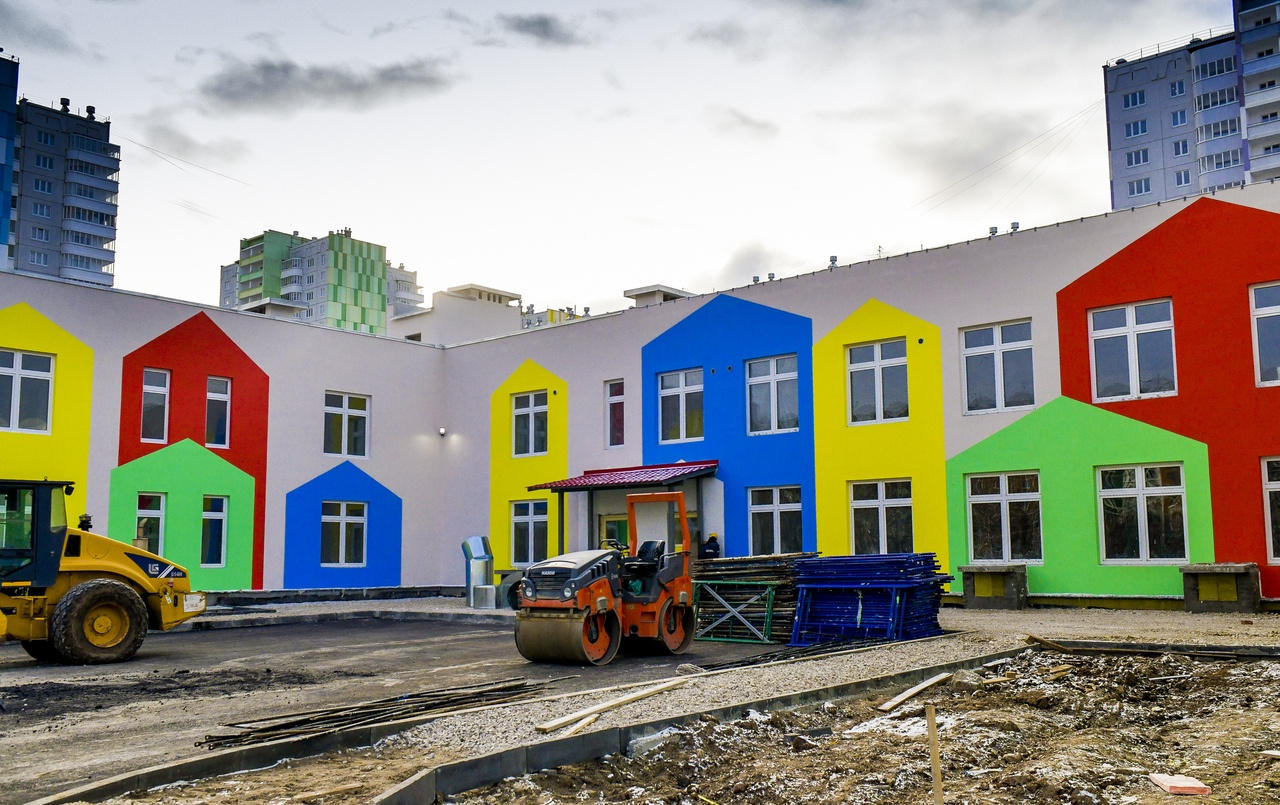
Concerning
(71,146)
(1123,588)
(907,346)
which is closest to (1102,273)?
(907,346)

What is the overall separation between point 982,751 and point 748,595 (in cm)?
720

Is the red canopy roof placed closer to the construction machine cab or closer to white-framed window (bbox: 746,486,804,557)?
white-framed window (bbox: 746,486,804,557)

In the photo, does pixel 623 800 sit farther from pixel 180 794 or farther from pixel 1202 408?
pixel 1202 408

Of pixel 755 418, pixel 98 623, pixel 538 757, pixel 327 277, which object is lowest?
pixel 538 757

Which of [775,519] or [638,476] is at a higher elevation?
[638,476]

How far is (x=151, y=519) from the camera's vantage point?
856 inches

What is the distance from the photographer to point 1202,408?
16594 mm

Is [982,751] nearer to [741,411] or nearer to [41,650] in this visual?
[41,650]

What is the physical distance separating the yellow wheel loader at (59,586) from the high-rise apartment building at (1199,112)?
58865 mm

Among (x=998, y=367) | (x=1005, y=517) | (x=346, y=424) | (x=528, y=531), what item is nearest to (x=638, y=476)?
(x=528, y=531)

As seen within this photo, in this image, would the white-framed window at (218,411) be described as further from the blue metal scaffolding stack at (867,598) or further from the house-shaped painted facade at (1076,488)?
the house-shaped painted facade at (1076,488)

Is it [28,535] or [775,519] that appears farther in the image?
[775,519]

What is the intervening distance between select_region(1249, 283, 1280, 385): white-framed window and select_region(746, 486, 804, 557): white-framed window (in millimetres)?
8029

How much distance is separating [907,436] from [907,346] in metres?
1.63
